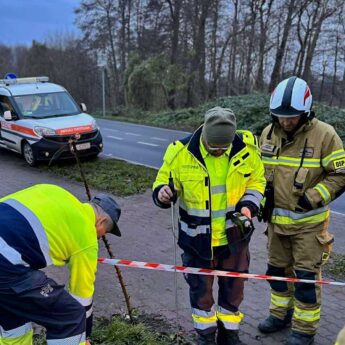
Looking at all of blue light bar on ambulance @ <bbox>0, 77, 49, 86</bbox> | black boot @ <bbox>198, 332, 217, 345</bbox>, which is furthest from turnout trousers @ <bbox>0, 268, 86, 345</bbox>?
blue light bar on ambulance @ <bbox>0, 77, 49, 86</bbox>

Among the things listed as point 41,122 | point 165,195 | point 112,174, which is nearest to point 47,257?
point 165,195

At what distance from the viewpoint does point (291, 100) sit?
331cm

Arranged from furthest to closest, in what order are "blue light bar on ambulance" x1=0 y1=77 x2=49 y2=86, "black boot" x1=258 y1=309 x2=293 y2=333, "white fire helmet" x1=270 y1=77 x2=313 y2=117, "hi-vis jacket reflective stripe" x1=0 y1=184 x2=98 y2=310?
"blue light bar on ambulance" x1=0 y1=77 x2=49 y2=86 → "black boot" x1=258 y1=309 x2=293 y2=333 → "white fire helmet" x1=270 y1=77 x2=313 y2=117 → "hi-vis jacket reflective stripe" x1=0 y1=184 x2=98 y2=310

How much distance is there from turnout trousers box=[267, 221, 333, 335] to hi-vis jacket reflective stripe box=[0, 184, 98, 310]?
67.3 inches

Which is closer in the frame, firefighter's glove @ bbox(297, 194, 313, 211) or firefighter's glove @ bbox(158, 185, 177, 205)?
firefighter's glove @ bbox(158, 185, 177, 205)

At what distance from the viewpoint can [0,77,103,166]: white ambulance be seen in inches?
421

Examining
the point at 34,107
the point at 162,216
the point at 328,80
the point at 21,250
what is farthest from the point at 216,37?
the point at 21,250

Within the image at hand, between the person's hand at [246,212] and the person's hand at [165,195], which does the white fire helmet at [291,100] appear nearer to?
the person's hand at [246,212]


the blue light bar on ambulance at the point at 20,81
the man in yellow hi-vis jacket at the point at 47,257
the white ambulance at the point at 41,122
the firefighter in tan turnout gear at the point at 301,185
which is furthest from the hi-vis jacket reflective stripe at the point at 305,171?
the blue light bar on ambulance at the point at 20,81

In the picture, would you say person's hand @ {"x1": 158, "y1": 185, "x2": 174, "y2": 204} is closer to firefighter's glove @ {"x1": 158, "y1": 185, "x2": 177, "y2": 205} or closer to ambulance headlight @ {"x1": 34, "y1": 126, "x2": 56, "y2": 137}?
firefighter's glove @ {"x1": 158, "y1": 185, "x2": 177, "y2": 205}

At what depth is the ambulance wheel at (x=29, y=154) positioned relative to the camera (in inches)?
432

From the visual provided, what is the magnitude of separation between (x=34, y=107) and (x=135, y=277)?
7716 millimetres

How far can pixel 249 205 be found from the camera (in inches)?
127

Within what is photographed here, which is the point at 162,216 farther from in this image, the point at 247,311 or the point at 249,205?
the point at 249,205
